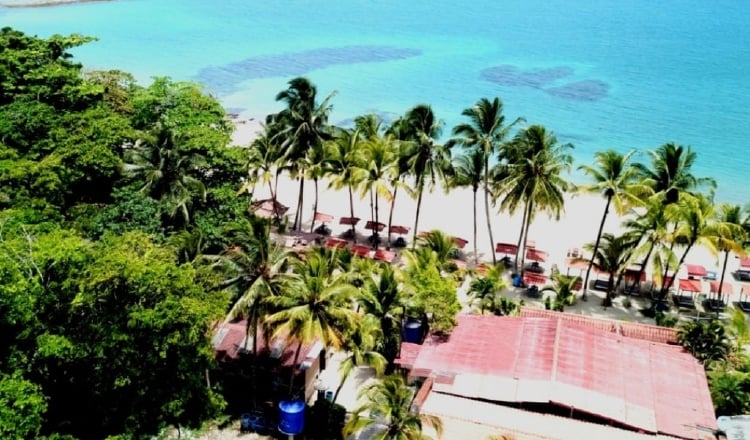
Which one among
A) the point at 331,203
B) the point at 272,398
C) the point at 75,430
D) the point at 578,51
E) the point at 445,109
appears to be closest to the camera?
the point at 75,430

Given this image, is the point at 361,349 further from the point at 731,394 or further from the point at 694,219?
the point at 694,219

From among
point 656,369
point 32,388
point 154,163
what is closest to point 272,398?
point 32,388

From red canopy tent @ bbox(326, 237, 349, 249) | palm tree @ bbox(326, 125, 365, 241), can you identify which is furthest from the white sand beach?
palm tree @ bbox(326, 125, 365, 241)

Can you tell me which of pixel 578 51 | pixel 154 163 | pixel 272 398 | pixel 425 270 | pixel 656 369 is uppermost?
pixel 578 51

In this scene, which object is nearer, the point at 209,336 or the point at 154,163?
the point at 209,336

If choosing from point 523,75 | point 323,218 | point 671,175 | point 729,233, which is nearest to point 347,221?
point 323,218

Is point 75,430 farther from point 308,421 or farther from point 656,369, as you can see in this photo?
point 656,369

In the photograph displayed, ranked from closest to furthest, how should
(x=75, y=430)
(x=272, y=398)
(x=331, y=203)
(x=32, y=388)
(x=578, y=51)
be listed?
(x=32, y=388)
(x=75, y=430)
(x=272, y=398)
(x=331, y=203)
(x=578, y=51)

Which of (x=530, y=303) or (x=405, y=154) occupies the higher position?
(x=405, y=154)
